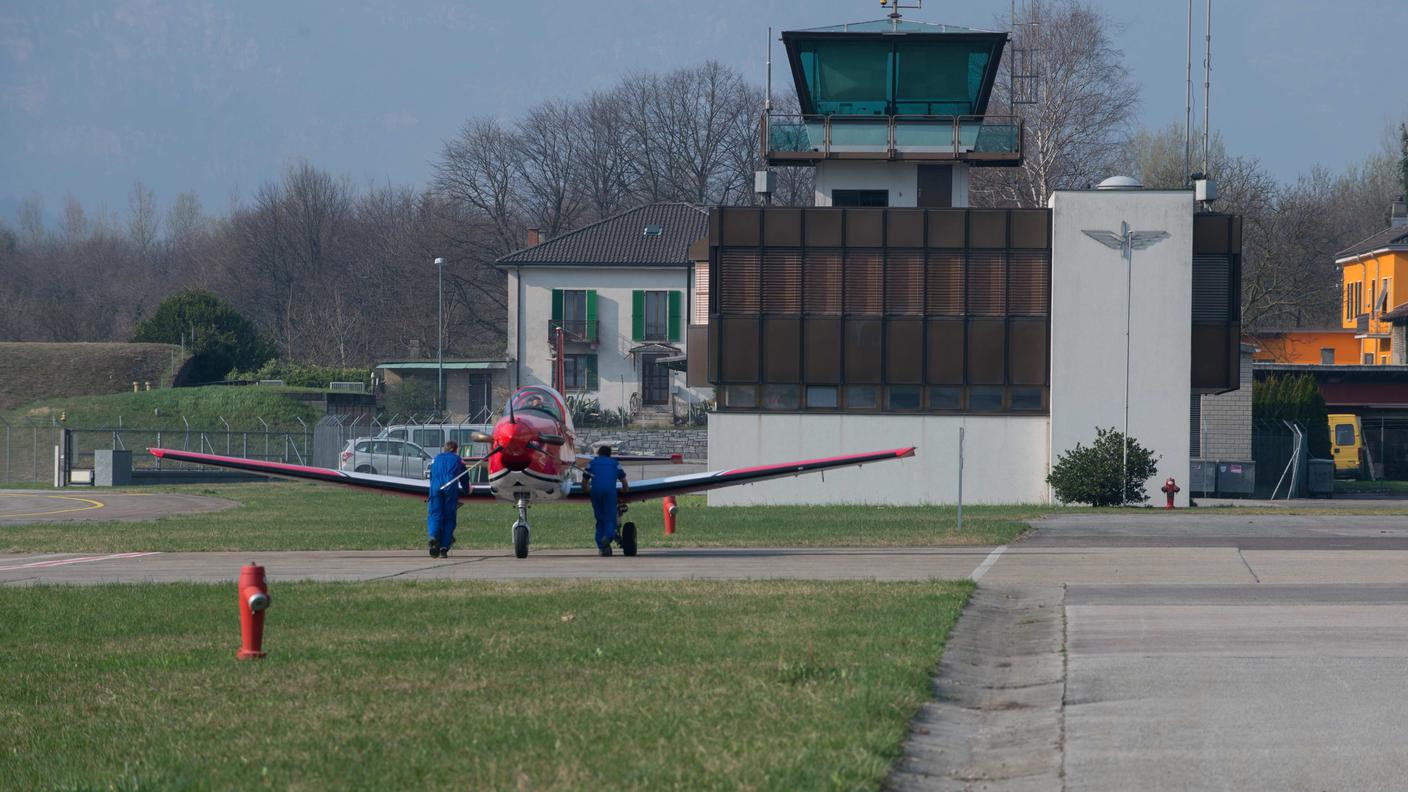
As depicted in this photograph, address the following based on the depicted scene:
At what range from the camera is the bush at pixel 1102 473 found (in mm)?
35281

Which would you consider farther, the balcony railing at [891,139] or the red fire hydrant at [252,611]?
the balcony railing at [891,139]

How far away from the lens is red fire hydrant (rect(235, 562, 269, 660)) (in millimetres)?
10727

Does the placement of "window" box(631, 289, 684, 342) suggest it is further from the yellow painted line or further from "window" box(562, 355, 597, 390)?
the yellow painted line

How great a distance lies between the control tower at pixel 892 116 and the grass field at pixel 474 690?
2643 cm

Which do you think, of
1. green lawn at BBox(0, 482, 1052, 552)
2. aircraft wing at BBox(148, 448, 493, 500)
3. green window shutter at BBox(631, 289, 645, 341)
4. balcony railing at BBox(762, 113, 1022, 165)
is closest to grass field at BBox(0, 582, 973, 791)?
aircraft wing at BBox(148, 448, 493, 500)

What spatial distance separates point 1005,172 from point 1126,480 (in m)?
29.8

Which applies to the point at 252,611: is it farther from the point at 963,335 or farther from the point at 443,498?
the point at 963,335

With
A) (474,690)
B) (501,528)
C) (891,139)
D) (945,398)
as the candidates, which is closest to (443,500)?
(501,528)

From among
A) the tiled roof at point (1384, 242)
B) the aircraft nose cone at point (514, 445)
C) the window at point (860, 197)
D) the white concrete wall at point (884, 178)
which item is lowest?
the aircraft nose cone at point (514, 445)

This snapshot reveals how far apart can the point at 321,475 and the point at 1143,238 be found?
22.5 meters

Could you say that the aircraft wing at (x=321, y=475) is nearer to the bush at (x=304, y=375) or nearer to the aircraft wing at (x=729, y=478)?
the aircraft wing at (x=729, y=478)

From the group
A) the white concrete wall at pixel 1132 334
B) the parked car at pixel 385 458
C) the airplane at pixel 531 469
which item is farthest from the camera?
the parked car at pixel 385 458

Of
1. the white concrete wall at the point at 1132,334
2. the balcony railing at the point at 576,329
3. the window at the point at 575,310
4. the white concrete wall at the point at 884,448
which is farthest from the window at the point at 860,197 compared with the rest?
the window at the point at 575,310

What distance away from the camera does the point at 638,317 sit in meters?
71.4
